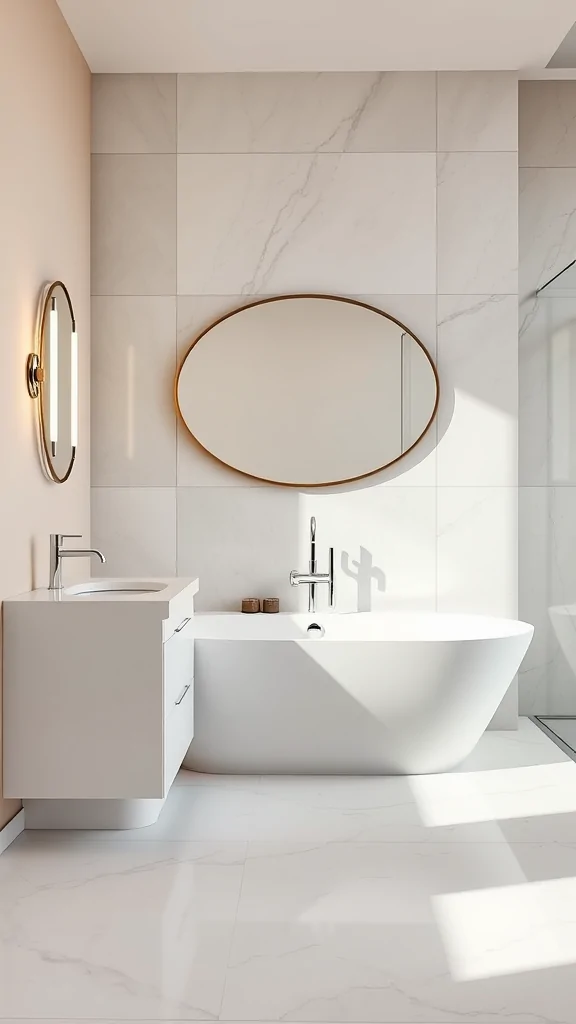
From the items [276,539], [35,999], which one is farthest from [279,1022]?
[276,539]

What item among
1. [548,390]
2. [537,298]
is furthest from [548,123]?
[548,390]

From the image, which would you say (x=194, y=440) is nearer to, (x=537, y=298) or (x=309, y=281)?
(x=309, y=281)

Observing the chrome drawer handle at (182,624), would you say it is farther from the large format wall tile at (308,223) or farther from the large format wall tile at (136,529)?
the large format wall tile at (308,223)

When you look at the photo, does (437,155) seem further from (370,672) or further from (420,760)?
(420,760)

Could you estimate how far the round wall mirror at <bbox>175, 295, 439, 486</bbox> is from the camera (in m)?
4.00

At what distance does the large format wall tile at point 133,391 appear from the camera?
404 cm

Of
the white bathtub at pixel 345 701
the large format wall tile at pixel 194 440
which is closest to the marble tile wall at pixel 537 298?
the white bathtub at pixel 345 701

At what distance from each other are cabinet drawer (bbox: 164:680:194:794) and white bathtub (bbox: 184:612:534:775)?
0.12m

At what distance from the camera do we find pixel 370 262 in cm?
402

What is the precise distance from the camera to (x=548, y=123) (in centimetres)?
427

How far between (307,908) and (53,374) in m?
2.01

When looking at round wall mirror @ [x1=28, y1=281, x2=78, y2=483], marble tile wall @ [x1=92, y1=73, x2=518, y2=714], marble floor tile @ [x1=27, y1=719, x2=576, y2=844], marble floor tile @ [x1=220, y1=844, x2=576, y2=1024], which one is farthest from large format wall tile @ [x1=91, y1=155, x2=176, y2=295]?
marble floor tile @ [x1=220, y1=844, x2=576, y2=1024]

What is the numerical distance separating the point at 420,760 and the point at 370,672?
42cm

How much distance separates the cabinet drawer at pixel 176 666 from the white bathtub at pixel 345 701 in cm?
10
